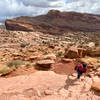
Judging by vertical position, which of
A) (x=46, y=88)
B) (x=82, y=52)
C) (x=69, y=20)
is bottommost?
(x=46, y=88)

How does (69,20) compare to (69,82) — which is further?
(69,20)

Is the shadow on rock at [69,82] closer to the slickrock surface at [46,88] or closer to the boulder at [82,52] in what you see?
the slickrock surface at [46,88]

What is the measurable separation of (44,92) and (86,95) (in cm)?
171

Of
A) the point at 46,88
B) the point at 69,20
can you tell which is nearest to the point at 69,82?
the point at 46,88

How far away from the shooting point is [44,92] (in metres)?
4.93

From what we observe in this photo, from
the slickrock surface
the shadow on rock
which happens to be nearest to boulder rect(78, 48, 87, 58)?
the slickrock surface

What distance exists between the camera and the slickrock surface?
4.65m

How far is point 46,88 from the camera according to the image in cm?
526

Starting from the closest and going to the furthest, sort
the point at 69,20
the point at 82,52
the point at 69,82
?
the point at 69,82, the point at 82,52, the point at 69,20

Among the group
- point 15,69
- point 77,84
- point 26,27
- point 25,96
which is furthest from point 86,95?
point 26,27

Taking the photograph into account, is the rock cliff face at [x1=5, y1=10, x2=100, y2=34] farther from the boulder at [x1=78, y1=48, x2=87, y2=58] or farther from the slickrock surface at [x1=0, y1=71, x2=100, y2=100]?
the slickrock surface at [x1=0, y1=71, x2=100, y2=100]

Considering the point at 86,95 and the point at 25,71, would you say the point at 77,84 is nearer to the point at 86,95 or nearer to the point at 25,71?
the point at 86,95

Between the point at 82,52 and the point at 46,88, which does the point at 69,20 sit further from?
the point at 46,88

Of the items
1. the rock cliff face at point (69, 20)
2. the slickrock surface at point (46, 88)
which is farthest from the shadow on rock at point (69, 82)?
the rock cliff face at point (69, 20)
